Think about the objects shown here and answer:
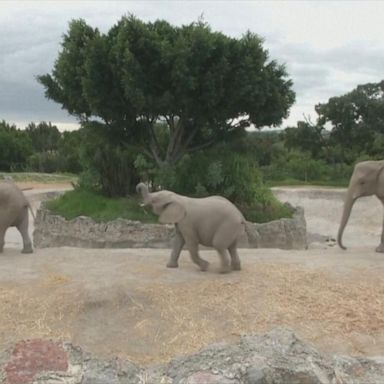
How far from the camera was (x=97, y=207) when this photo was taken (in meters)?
13.4

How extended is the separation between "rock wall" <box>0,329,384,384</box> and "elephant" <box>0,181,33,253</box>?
5275 mm

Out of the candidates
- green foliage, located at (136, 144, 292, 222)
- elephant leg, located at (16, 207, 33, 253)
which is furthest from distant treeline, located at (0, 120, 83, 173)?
→ elephant leg, located at (16, 207, 33, 253)

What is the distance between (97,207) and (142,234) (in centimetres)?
214

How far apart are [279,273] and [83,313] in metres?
2.42

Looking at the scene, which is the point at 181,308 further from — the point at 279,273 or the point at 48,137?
the point at 48,137

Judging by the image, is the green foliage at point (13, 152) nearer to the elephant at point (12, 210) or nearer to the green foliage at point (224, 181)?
the green foliage at point (224, 181)

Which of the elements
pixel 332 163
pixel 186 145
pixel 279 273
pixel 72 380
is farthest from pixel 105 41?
→ pixel 332 163

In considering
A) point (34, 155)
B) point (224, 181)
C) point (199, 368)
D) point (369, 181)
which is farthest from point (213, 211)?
point (34, 155)

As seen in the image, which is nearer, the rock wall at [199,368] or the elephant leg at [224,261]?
the rock wall at [199,368]

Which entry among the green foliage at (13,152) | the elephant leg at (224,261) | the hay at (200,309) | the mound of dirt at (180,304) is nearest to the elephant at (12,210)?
the mound of dirt at (180,304)

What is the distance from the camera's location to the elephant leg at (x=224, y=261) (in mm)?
6703

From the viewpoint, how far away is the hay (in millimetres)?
5180

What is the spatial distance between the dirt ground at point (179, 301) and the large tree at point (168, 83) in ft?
18.7

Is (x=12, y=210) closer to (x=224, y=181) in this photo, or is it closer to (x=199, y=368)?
(x=199, y=368)
